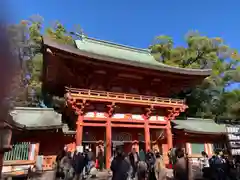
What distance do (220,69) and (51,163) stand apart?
2371 centimetres

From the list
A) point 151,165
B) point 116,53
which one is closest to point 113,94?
point 151,165

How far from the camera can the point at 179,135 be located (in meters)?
17.1

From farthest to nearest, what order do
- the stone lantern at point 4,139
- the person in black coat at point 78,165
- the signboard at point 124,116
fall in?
the signboard at point 124,116
the person in black coat at point 78,165
the stone lantern at point 4,139

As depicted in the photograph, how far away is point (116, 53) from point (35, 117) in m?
9.66

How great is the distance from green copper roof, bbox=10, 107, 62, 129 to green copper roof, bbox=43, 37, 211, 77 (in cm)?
480

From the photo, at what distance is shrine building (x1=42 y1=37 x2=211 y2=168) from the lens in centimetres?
1291

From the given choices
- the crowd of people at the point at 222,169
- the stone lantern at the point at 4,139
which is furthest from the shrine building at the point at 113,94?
the stone lantern at the point at 4,139

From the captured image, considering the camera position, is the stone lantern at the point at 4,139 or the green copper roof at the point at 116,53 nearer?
the stone lantern at the point at 4,139

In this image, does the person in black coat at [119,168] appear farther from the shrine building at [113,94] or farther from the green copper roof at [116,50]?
the green copper roof at [116,50]

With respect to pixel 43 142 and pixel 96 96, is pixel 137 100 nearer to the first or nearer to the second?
pixel 96 96

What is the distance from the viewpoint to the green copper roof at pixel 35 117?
13.4m

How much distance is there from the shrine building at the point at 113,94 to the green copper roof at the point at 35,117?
1.29m

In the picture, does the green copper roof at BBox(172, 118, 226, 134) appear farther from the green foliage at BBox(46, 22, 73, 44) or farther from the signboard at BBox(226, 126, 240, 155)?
the green foliage at BBox(46, 22, 73, 44)

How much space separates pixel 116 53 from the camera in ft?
67.6
